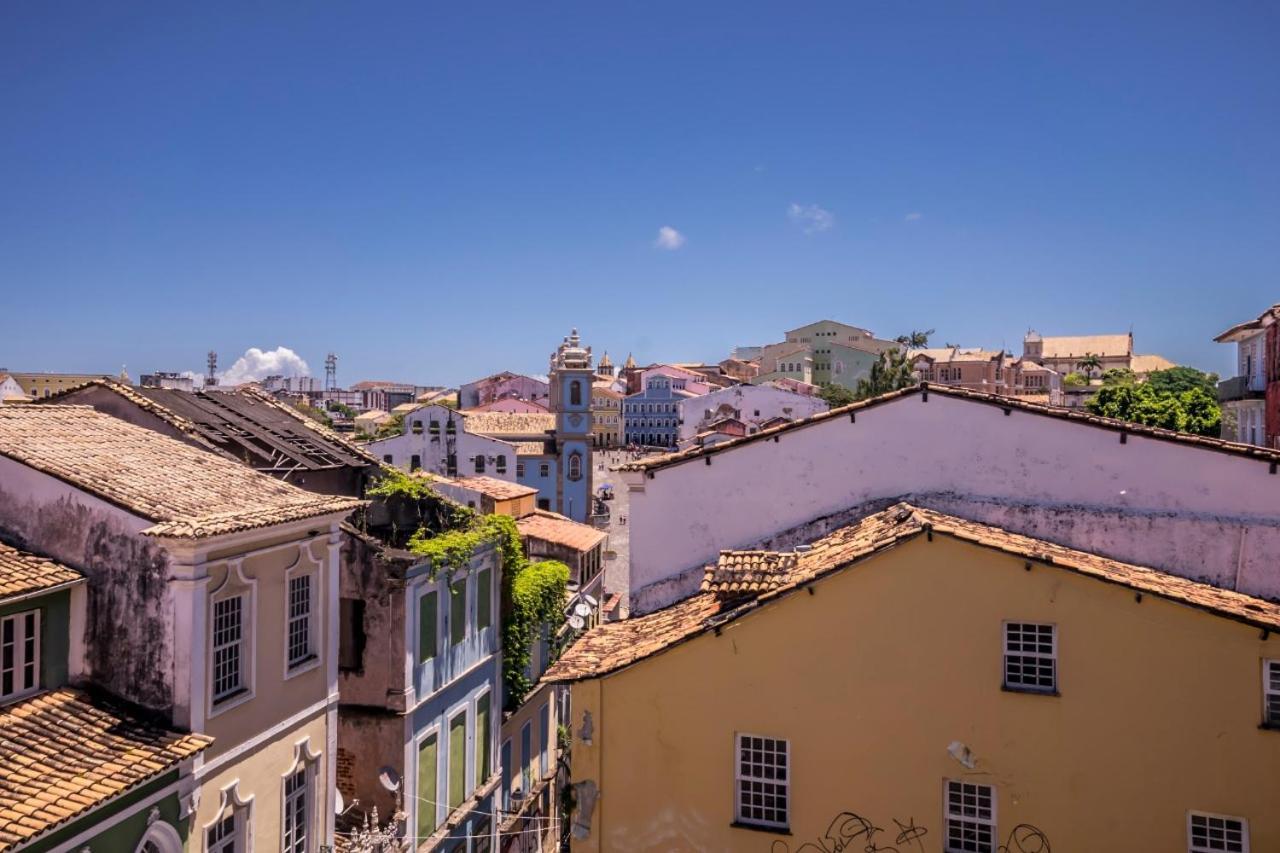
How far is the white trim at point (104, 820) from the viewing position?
987 cm

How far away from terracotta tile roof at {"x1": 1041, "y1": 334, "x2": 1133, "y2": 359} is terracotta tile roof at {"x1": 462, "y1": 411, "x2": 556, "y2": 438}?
99.4 metres

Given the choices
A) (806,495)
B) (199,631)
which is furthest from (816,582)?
(199,631)

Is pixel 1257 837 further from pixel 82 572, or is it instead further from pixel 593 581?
pixel 593 581

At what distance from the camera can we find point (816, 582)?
36.5 feet

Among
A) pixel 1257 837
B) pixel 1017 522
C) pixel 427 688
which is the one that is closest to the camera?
pixel 1257 837

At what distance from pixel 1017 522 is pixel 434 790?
46.7ft

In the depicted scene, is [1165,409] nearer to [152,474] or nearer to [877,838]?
[877,838]

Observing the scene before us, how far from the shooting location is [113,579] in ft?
39.3

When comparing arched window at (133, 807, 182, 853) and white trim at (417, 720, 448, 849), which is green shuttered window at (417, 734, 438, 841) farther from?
arched window at (133, 807, 182, 853)

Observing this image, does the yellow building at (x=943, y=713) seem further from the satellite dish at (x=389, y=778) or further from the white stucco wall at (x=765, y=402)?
the white stucco wall at (x=765, y=402)

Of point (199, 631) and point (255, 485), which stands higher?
point (255, 485)

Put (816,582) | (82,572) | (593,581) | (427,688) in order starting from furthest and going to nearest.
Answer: (593,581), (427,688), (82,572), (816,582)

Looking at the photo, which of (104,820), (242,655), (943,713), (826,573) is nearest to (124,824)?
(104,820)

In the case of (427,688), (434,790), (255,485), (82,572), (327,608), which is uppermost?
(255,485)
